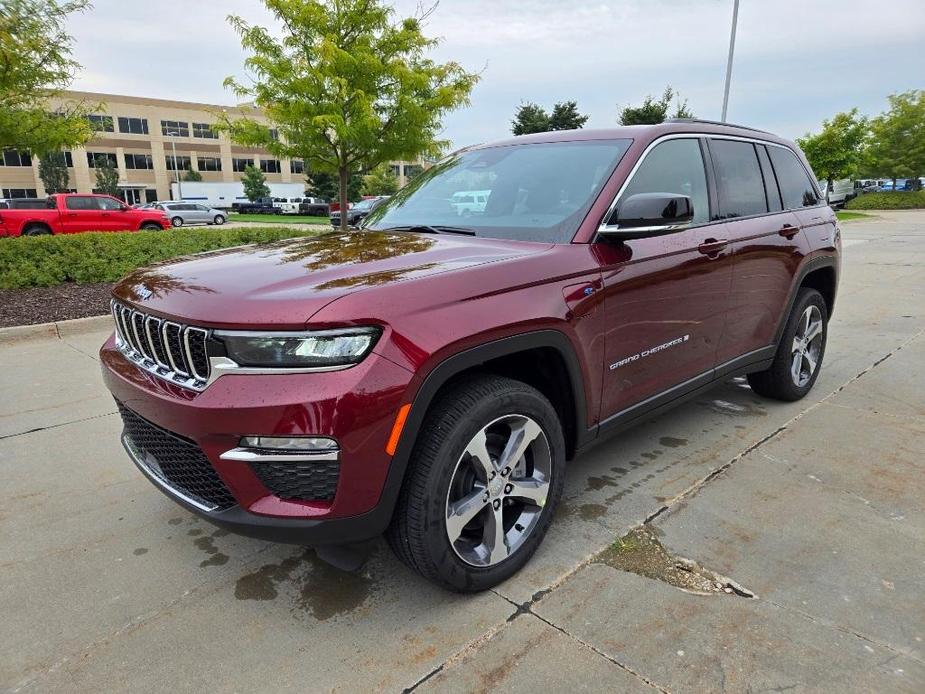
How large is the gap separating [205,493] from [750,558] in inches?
86.4

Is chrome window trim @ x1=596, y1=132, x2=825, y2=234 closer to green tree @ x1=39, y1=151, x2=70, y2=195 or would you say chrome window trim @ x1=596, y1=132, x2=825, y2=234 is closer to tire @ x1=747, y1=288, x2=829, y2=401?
tire @ x1=747, y1=288, x2=829, y2=401

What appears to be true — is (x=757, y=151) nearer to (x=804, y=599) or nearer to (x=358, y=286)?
(x=804, y=599)

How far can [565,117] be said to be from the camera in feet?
129

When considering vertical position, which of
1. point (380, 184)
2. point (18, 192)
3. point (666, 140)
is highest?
point (380, 184)

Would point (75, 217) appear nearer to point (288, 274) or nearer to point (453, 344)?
point (288, 274)

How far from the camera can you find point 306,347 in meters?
1.96

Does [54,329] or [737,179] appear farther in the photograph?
[54,329]

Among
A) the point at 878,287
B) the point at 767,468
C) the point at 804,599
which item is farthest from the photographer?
the point at 878,287

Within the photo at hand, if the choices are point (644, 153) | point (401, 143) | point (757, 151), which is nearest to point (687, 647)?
point (644, 153)

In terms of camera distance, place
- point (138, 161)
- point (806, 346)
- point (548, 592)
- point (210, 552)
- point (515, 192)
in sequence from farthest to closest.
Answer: point (138, 161), point (806, 346), point (515, 192), point (210, 552), point (548, 592)

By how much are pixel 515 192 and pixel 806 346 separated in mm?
2700

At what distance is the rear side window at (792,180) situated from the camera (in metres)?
4.24

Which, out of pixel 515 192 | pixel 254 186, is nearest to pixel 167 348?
pixel 515 192

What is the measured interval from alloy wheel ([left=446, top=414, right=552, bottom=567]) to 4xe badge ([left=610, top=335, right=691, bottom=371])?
1.85 ft
